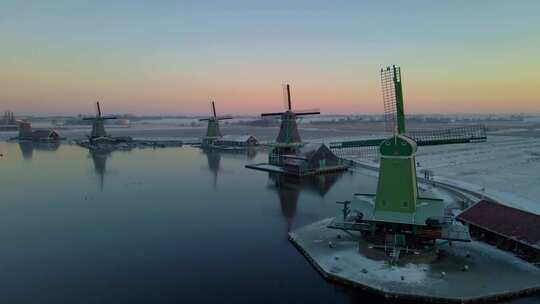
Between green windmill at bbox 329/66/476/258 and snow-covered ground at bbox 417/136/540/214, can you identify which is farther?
snow-covered ground at bbox 417/136/540/214

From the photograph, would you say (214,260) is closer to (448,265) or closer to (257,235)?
(257,235)

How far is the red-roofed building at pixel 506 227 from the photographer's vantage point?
40.5 feet

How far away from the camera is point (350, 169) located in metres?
33.4

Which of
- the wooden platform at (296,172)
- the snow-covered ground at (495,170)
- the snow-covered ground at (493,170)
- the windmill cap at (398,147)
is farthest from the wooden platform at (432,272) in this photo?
the wooden platform at (296,172)

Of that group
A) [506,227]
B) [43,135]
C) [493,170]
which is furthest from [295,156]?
[43,135]

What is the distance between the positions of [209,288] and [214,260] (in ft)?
6.87

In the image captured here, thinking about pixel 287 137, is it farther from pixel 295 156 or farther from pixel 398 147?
pixel 398 147

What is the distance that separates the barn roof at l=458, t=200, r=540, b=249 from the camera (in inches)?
489

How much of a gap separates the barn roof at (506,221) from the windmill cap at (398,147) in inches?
156

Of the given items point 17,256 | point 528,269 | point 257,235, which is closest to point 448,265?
point 528,269

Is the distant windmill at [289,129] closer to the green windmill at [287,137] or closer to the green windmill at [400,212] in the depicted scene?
the green windmill at [287,137]

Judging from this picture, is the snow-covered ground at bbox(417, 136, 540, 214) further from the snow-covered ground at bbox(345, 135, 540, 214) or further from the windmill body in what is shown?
the windmill body

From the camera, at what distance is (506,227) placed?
1329cm

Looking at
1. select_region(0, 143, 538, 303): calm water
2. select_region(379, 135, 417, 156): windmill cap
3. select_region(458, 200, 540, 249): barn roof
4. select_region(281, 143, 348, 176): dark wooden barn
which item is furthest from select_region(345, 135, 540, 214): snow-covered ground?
select_region(379, 135, 417, 156): windmill cap
